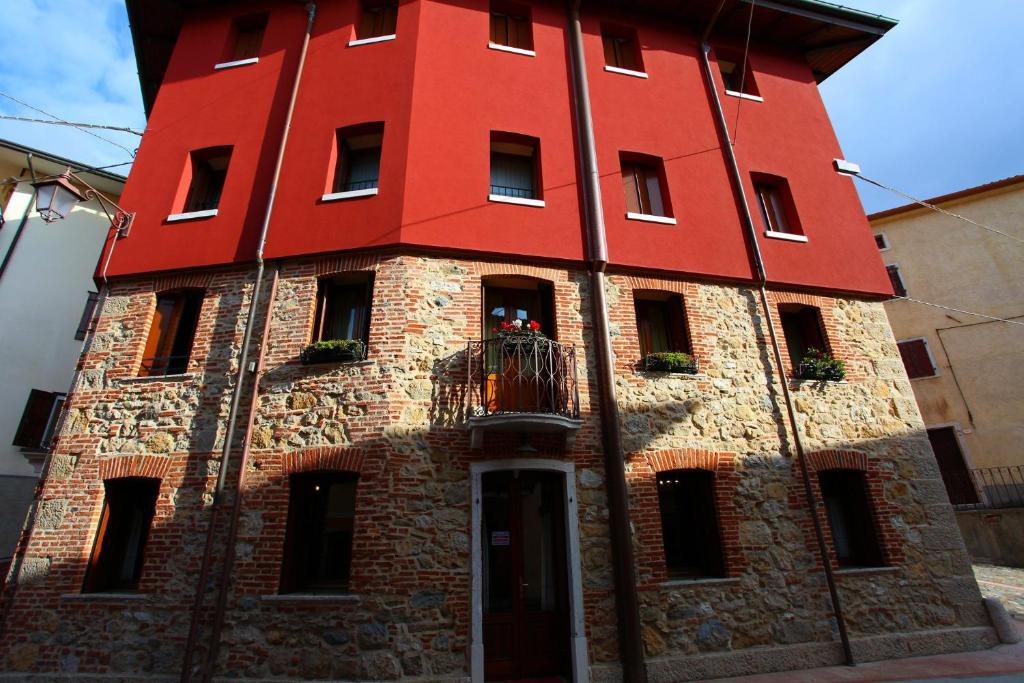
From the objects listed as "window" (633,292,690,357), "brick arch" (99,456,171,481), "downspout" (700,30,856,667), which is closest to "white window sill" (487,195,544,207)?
"window" (633,292,690,357)

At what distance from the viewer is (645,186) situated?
948 centimetres

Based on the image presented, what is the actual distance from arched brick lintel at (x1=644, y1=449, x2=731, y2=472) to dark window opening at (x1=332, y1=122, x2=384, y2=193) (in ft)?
21.6

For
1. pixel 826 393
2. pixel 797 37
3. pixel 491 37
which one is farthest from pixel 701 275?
pixel 797 37

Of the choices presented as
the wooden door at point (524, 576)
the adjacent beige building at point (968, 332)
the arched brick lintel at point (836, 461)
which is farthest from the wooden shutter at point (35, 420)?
the adjacent beige building at point (968, 332)

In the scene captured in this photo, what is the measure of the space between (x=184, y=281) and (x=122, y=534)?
3937 mm

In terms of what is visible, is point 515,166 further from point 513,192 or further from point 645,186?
point 645,186

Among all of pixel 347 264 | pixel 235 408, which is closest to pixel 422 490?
pixel 235 408

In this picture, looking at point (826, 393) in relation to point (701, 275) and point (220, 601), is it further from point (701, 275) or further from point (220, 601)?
point (220, 601)

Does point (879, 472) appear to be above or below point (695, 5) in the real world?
below

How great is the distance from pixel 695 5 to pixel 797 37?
9.35 feet

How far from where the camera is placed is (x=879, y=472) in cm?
821

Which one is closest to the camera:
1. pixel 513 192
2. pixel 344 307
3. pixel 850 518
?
pixel 344 307

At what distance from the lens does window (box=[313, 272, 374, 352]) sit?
25.5ft

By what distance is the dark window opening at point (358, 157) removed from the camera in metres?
8.76
